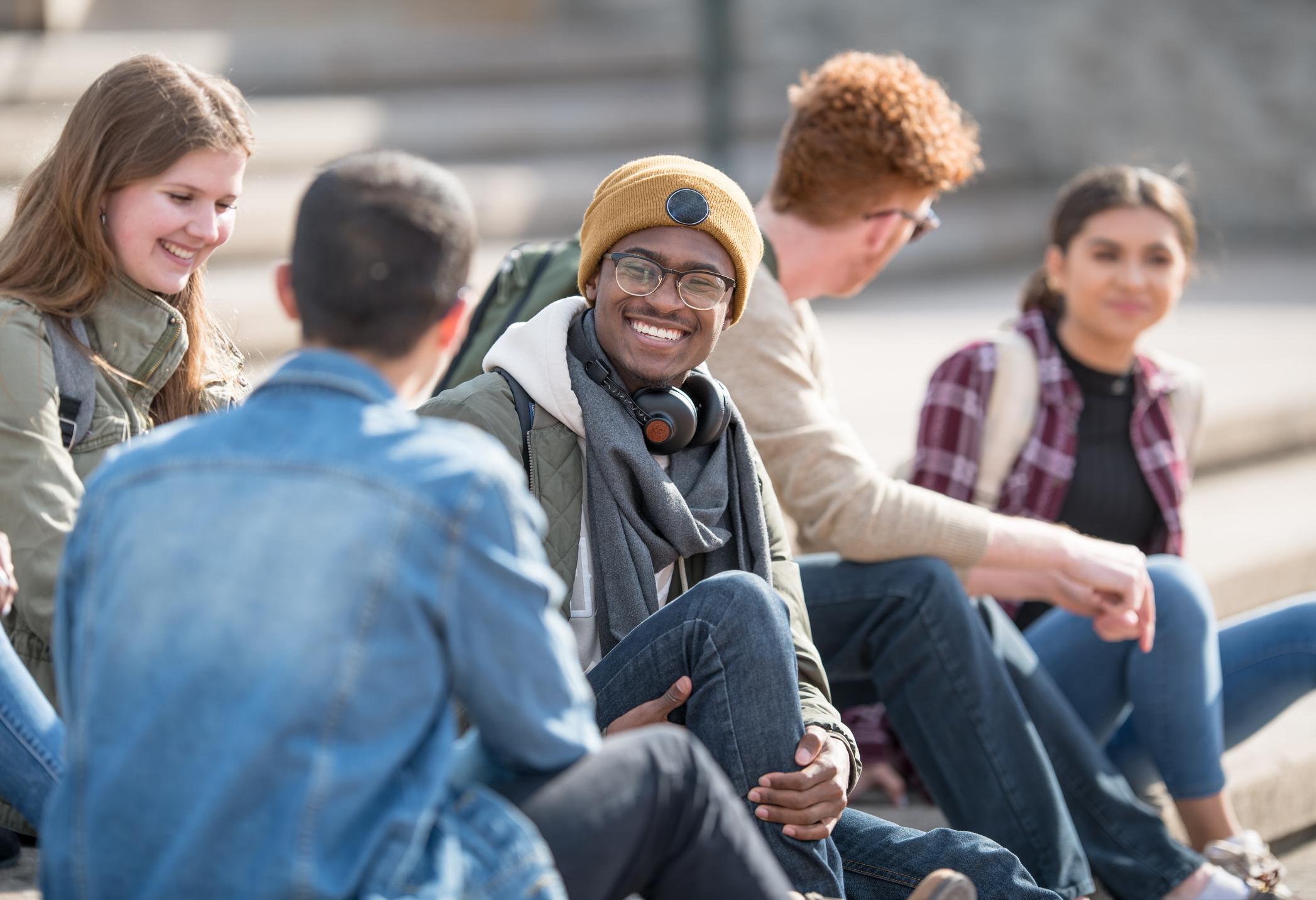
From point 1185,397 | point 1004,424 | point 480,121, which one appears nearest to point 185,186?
point 1004,424

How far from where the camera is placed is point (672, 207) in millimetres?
2336

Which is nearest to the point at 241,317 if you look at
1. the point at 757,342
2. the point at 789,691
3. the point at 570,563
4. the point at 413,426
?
the point at 757,342

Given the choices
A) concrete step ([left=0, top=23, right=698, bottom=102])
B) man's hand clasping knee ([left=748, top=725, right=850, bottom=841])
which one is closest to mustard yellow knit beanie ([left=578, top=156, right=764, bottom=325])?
man's hand clasping knee ([left=748, top=725, right=850, bottom=841])

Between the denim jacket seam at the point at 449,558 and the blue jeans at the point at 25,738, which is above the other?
the denim jacket seam at the point at 449,558

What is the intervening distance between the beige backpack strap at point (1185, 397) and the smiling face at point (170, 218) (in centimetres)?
212

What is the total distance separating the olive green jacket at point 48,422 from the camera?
2.15 m

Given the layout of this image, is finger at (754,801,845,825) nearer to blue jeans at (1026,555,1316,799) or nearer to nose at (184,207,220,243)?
blue jeans at (1026,555,1316,799)

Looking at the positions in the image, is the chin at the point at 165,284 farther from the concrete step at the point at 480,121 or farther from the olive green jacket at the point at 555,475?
the concrete step at the point at 480,121

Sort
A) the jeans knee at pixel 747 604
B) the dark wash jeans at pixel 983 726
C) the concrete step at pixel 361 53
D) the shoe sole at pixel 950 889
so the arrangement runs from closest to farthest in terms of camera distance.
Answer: the shoe sole at pixel 950 889 < the jeans knee at pixel 747 604 < the dark wash jeans at pixel 983 726 < the concrete step at pixel 361 53

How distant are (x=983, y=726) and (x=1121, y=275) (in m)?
1.19

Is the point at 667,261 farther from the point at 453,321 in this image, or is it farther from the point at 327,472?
the point at 327,472

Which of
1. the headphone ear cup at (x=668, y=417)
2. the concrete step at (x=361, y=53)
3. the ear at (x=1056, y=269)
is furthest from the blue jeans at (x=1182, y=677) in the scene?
the concrete step at (x=361, y=53)

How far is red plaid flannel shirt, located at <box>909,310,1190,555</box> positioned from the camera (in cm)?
328

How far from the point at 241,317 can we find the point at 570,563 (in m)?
2.55
